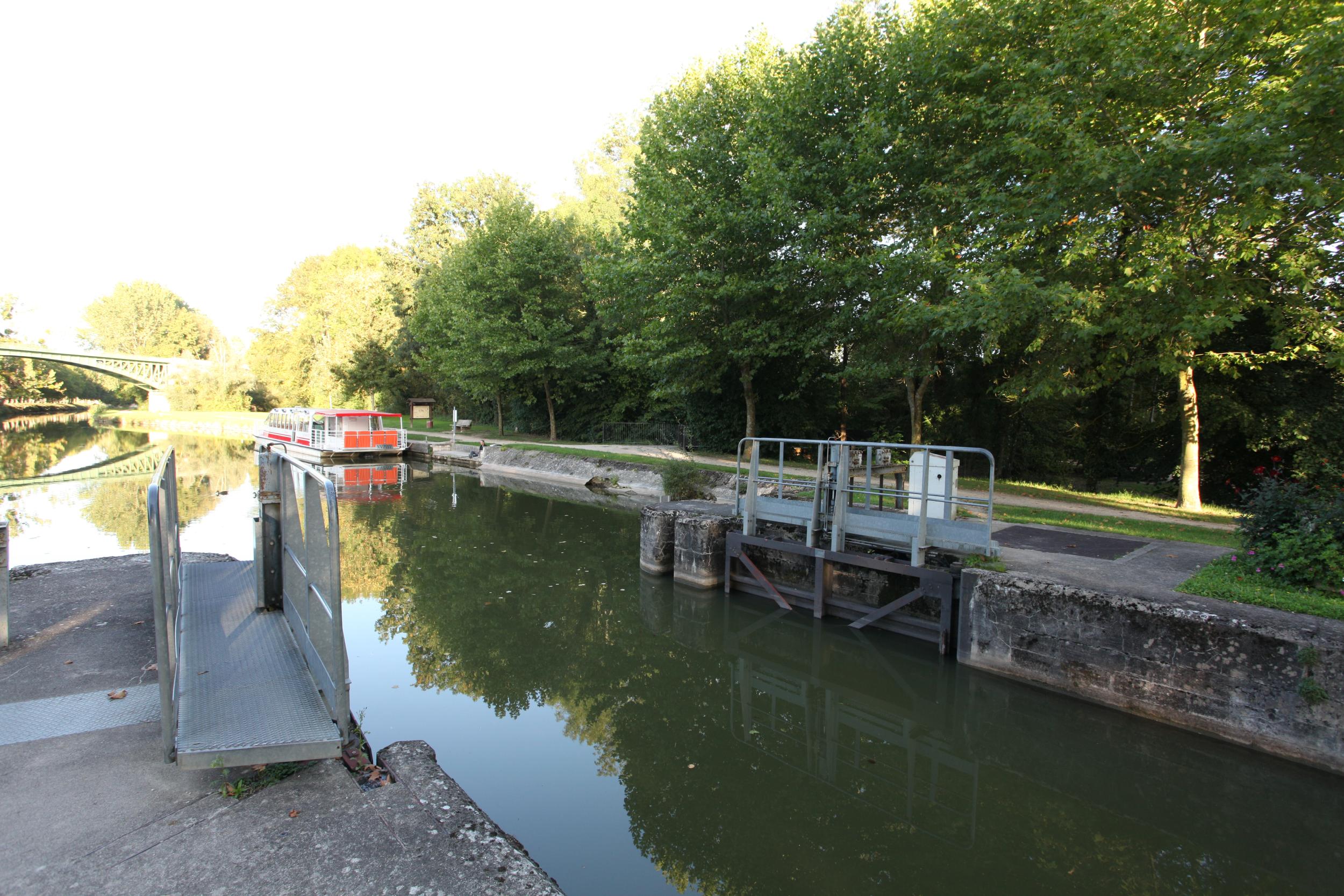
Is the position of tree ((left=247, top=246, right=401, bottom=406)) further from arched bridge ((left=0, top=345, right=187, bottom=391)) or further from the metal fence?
the metal fence

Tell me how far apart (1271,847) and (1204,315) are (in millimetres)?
9429

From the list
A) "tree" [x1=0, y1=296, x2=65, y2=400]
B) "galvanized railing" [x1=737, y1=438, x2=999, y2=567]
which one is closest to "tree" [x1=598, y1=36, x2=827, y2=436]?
"galvanized railing" [x1=737, y1=438, x2=999, y2=567]

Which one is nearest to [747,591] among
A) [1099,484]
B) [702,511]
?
[702,511]

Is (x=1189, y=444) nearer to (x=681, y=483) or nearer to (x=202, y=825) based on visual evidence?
(x=681, y=483)

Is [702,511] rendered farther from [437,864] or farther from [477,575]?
[437,864]

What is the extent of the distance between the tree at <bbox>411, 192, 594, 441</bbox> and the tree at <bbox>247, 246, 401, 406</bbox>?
1269cm

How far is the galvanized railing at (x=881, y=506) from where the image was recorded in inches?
336

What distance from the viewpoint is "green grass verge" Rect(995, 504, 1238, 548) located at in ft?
34.9

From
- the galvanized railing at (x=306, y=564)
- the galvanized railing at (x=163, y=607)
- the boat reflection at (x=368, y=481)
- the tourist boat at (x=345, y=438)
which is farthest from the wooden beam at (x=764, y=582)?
the tourist boat at (x=345, y=438)

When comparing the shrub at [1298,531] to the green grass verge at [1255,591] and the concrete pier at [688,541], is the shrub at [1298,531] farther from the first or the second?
the concrete pier at [688,541]

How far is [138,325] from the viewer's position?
91.2 m

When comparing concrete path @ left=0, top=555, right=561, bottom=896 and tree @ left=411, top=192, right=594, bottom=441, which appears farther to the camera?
tree @ left=411, top=192, right=594, bottom=441

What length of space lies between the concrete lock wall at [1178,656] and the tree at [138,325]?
106 m

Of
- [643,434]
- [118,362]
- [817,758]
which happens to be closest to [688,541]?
[817,758]
